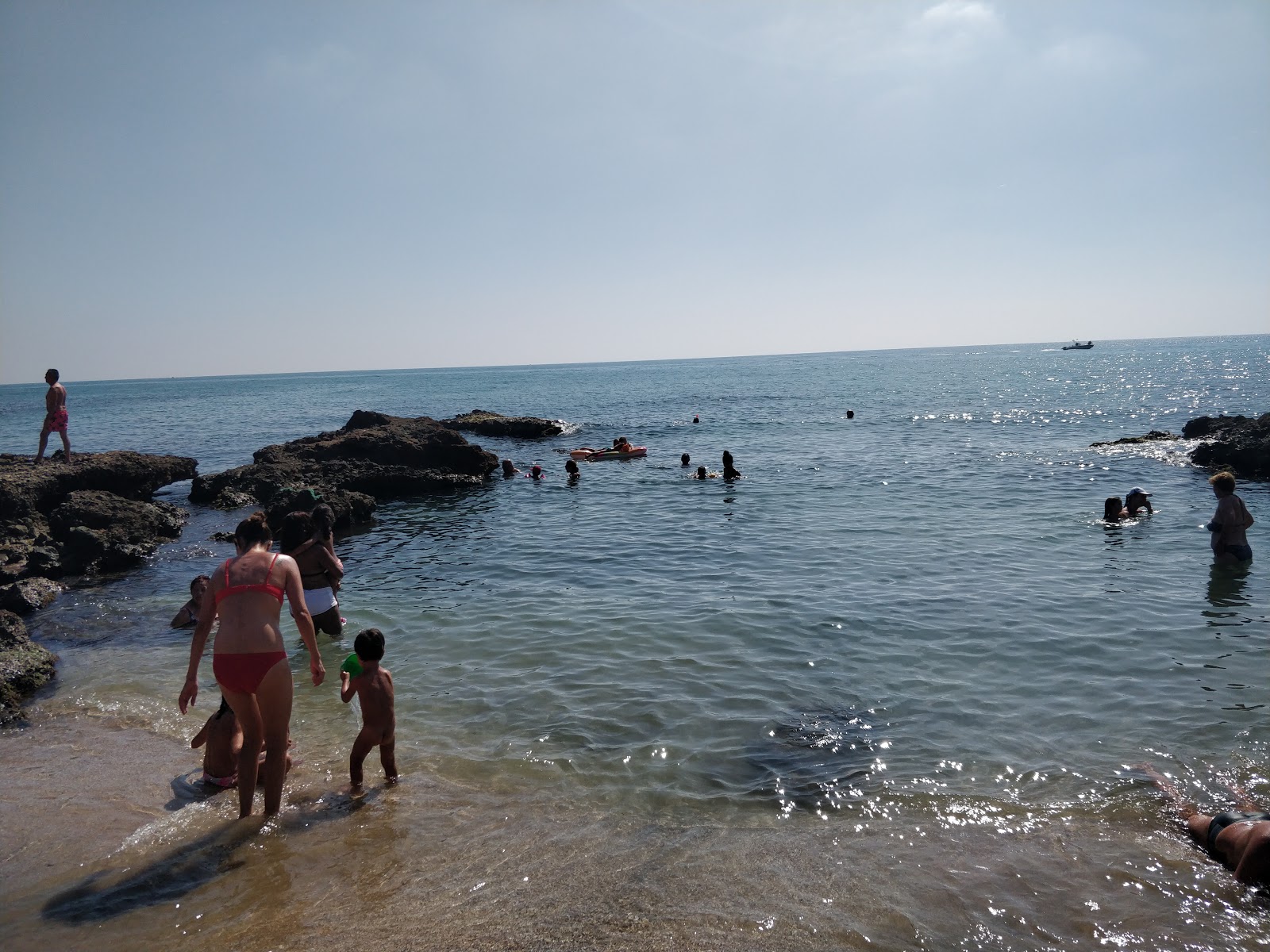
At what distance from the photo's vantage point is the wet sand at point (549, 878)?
171 inches

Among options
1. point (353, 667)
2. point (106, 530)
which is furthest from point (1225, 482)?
point (106, 530)

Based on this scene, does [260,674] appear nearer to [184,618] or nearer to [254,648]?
[254,648]

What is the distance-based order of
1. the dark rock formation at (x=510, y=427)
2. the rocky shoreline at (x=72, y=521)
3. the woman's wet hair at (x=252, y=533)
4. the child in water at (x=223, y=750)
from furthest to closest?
the dark rock formation at (x=510, y=427) → the rocky shoreline at (x=72, y=521) → the child in water at (x=223, y=750) → the woman's wet hair at (x=252, y=533)

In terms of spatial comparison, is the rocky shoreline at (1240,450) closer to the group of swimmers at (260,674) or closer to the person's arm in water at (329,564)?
the person's arm in water at (329,564)

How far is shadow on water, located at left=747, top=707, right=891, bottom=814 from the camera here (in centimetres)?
601

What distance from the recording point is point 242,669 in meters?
5.23

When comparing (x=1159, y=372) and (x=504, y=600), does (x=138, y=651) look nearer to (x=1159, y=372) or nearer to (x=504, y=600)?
(x=504, y=600)

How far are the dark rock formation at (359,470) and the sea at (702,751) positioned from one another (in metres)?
4.63

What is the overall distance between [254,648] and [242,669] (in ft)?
0.55

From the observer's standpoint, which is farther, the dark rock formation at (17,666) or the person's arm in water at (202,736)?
the dark rock formation at (17,666)

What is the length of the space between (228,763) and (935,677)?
677cm

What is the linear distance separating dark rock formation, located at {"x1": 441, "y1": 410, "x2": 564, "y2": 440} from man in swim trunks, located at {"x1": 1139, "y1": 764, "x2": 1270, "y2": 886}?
112ft

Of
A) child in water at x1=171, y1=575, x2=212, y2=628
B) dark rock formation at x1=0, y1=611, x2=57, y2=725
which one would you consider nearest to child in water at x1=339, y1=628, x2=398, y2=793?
dark rock formation at x1=0, y1=611, x2=57, y2=725

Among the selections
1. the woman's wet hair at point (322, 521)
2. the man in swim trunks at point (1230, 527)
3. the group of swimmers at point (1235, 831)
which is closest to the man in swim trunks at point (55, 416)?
the woman's wet hair at point (322, 521)
